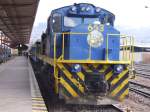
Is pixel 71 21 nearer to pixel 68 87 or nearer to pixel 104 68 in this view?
pixel 104 68

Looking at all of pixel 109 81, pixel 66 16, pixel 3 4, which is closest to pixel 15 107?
pixel 109 81

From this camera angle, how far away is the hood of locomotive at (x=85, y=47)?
11555 mm

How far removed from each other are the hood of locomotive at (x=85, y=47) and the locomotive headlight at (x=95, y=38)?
63 millimetres

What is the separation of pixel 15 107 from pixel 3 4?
1816 centimetres

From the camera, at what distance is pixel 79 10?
1265cm

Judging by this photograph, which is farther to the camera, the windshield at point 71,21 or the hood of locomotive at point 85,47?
the windshield at point 71,21

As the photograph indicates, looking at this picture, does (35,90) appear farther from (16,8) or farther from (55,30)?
(16,8)

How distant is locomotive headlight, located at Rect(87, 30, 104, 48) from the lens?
38.1 feet

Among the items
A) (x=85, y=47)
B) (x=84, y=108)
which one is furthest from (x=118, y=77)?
(x=84, y=108)

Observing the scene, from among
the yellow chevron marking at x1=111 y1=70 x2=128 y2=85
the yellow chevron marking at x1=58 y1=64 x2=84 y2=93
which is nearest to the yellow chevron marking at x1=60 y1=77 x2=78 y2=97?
the yellow chevron marking at x1=58 y1=64 x2=84 y2=93

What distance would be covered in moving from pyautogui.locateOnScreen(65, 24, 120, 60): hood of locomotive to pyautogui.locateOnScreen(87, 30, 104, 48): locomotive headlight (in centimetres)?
6

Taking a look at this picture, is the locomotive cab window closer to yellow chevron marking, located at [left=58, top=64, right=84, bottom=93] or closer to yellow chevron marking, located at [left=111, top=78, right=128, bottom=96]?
yellow chevron marking, located at [left=58, top=64, right=84, bottom=93]

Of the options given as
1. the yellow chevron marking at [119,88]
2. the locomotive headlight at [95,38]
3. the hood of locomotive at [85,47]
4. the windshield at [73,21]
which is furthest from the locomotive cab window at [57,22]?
the yellow chevron marking at [119,88]

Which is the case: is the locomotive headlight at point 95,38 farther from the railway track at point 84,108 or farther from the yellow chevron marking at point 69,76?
the railway track at point 84,108
